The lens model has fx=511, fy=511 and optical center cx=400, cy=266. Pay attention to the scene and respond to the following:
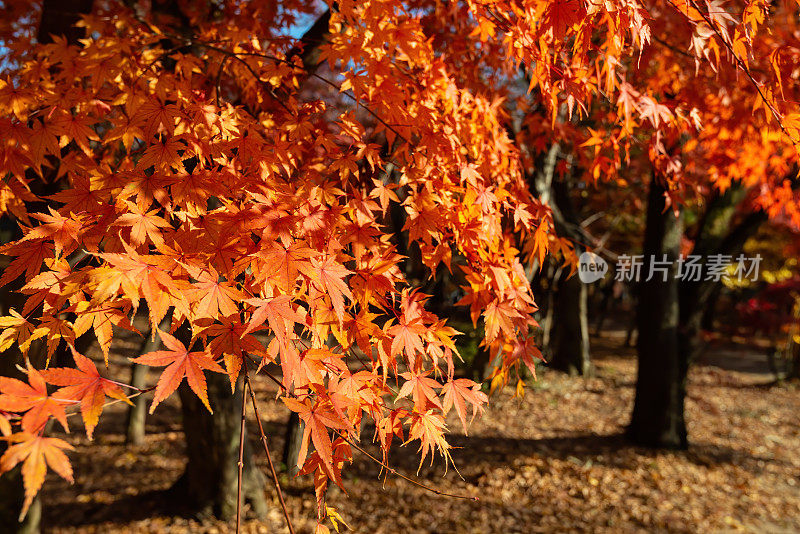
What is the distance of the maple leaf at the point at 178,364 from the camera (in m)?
1.21

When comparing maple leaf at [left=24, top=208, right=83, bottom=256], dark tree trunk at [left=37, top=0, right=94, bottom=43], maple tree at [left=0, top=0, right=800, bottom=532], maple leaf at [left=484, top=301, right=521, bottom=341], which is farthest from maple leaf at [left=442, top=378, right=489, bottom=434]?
dark tree trunk at [left=37, top=0, right=94, bottom=43]

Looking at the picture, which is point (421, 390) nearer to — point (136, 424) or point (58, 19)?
point (58, 19)

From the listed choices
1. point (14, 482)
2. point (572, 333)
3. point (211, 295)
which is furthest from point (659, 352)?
point (14, 482)

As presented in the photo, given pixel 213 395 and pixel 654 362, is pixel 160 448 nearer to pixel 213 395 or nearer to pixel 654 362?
pixel 213 395

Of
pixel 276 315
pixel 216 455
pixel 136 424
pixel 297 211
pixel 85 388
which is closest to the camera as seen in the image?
pixel 85 388

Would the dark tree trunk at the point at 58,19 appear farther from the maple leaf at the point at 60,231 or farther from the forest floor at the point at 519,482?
the forest floor at the point at 519,482

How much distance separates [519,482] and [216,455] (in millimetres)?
3237

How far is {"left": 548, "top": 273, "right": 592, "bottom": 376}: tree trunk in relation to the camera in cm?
1091

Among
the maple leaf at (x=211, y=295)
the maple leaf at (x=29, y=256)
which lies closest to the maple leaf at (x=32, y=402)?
the maple leaf at (x=211, y=295)

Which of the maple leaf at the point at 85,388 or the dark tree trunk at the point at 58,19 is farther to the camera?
the dark tree trunk at the point at 58,19

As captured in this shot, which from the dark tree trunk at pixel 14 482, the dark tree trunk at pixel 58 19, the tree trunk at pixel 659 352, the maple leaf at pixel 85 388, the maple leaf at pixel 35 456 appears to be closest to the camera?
the maple leaf at pixel 35 456

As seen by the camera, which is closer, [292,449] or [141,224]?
[141,224]

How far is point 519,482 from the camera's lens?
5.59 metres

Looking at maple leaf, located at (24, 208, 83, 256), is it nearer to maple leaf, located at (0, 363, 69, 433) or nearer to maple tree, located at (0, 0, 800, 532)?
maple tree, located at (0, 0, 800, 532)
